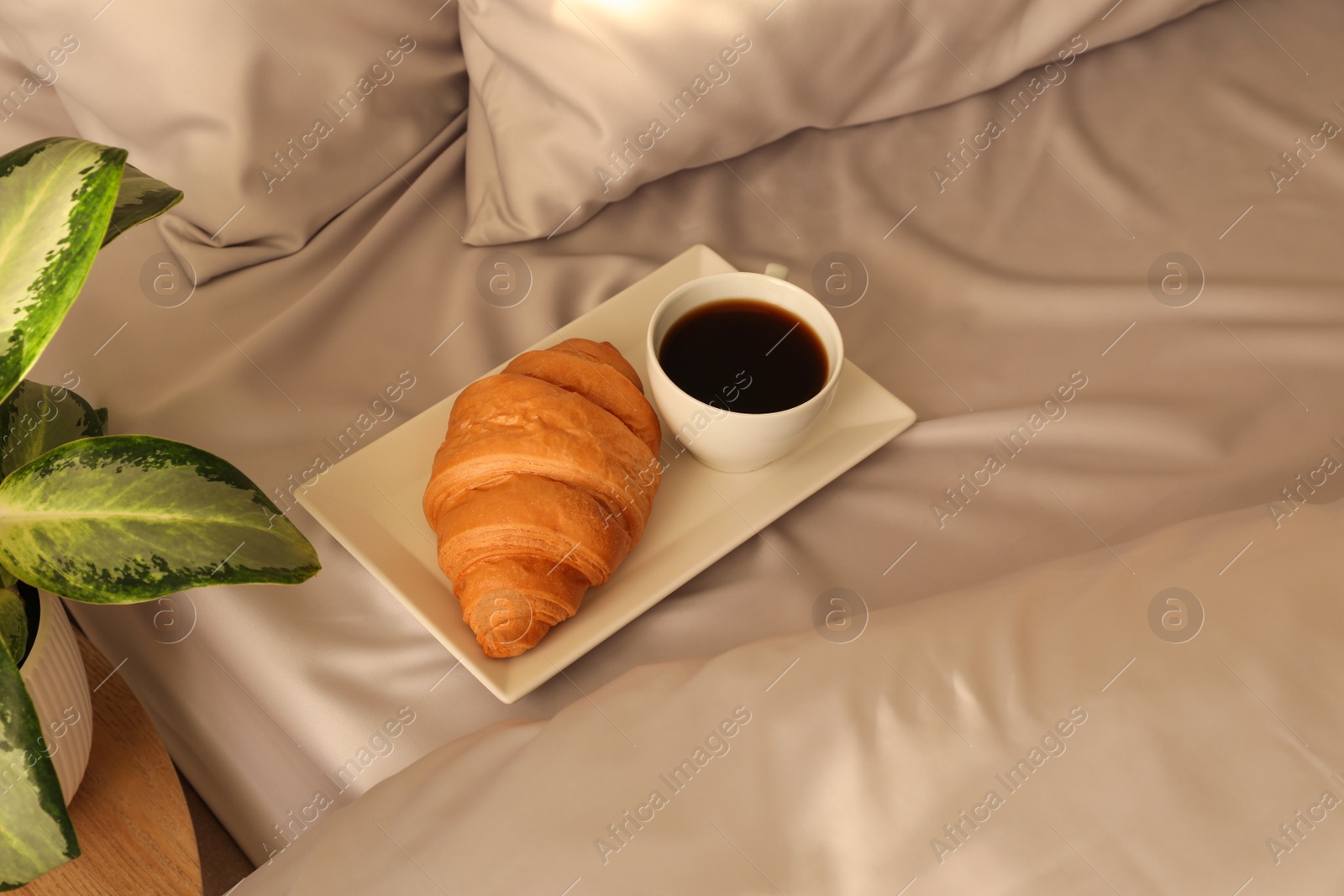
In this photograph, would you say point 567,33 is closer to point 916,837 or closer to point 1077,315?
point 1077,315

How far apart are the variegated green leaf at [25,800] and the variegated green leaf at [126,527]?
5 centimetres

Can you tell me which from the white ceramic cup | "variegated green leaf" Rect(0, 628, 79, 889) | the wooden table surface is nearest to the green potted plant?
"variegated green leaf" Rect(0, 628, 79, 889)

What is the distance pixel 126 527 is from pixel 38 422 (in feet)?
0.53

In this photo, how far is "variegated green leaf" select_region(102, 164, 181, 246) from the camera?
463 mm

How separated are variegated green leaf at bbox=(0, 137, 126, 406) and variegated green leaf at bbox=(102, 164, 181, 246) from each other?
0.14ft

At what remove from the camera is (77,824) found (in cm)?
56

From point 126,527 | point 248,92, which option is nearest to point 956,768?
point 126,527

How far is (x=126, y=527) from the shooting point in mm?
419

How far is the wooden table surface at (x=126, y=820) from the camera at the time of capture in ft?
1.80

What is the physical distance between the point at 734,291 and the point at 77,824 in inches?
22.3

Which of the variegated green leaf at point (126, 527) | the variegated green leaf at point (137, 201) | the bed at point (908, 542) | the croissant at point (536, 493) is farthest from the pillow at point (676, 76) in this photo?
the variegated green leaf at point (126, 527)

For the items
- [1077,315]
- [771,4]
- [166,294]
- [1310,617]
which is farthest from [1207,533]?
[166,294]

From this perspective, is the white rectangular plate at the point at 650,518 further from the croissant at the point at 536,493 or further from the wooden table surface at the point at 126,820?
the wooden table surface at the point at 126,820

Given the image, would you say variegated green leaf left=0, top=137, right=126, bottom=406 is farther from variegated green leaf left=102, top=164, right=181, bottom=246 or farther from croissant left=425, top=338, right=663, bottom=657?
croissant left=425, top=338, right=663, bottom=657
